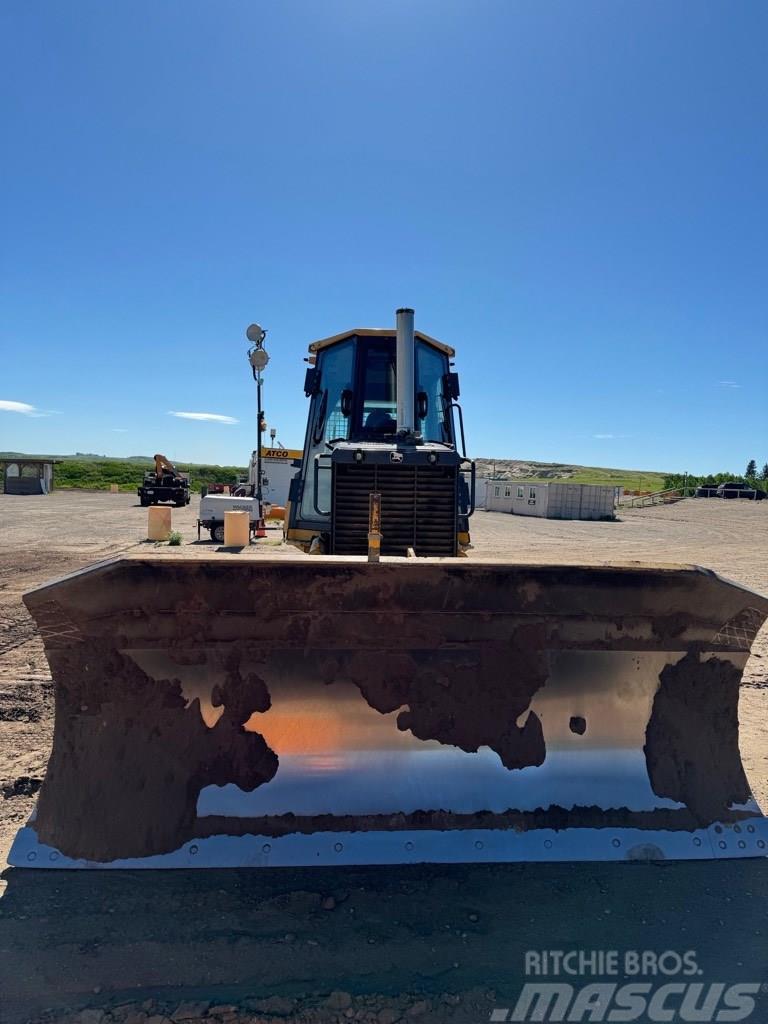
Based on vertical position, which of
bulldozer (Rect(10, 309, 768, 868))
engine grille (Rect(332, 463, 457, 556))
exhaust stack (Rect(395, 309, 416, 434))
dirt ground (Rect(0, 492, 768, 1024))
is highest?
exhaust stack (Rect(395, 309, 416, 434))

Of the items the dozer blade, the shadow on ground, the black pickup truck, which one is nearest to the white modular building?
the black pickup truck

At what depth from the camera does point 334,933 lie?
2363mm

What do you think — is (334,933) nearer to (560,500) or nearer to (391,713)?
(391,713)

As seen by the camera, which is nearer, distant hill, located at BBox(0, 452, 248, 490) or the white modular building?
the white modular building

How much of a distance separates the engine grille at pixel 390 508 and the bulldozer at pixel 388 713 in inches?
64.6

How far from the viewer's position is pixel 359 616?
2.81 m

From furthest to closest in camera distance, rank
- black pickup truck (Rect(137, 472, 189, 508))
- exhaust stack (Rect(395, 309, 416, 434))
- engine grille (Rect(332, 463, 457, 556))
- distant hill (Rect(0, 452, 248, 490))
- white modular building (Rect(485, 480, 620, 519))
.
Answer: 1. distant hill (Rect(0, 452, 248, 490))
2. black pickup truck (Rect(137, 472, 189, 508))
3. white modular building (Rect(485, 480, 620, 519))
4. exhaust stack (Rect(395, 309, 416, 434))
5. engine grille (Rect(332, 463, 457, 556))

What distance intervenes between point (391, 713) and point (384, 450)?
7.26 ft

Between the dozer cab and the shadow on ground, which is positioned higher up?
the dozer cab

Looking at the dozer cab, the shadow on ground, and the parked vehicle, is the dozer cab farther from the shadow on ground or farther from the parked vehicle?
the parked vehicle

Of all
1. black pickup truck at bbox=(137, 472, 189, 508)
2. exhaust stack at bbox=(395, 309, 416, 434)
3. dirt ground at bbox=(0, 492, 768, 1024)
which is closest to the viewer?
dirt ground at bbox=(0, 492, 768, 1024)

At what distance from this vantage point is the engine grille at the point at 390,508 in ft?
14.8

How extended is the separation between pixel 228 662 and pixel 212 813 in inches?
25.2

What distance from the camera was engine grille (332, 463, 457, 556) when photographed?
4496 mm
